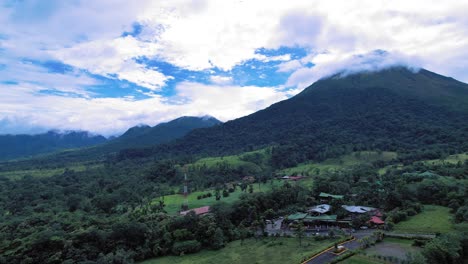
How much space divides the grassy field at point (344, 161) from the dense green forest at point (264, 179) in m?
2.41

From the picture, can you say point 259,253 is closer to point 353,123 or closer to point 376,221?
point 376,221

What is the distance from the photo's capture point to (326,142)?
3991 inches

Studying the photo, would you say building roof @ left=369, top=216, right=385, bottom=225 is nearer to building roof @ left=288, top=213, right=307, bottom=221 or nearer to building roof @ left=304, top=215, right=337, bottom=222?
building roof @ left=304, top=215, right=337, bottom=222

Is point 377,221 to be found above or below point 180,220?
below

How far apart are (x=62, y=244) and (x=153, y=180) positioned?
4946 centimetres

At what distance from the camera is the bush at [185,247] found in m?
35.0

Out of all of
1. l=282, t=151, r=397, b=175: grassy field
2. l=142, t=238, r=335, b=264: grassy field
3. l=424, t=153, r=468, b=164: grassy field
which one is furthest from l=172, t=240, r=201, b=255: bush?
l=424, t=153, r=468, b=164: grassy field

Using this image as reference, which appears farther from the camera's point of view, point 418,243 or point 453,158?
point 453,158

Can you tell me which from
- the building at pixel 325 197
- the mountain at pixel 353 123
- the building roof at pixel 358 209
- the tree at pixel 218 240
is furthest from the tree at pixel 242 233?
the mountain at pixel 353 123

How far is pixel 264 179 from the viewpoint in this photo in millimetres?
69812

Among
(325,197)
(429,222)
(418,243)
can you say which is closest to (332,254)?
(418,243)

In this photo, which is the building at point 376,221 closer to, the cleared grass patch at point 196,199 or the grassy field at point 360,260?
the grassy field at point 360,260

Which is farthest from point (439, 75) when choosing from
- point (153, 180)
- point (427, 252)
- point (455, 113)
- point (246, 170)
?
point (427, 252)

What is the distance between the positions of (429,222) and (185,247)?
26861 mm
